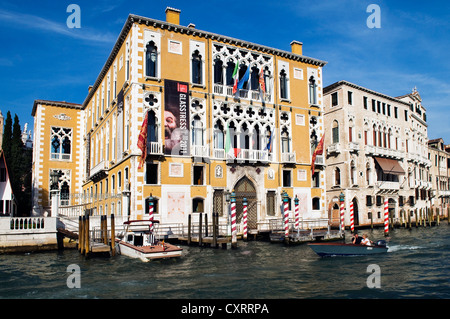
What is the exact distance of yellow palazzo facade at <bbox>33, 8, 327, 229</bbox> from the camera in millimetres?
23203

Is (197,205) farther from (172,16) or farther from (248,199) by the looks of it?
(172,16)

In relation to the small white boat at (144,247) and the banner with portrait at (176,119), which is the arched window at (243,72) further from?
the small white boat at (144,247)

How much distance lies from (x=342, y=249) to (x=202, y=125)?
11649mm

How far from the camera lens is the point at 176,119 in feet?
78.1

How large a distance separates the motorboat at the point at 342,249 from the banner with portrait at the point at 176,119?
1012 cm

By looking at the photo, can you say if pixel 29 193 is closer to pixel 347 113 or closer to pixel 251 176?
Result: pixel 251 176

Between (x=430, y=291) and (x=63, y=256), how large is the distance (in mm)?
14202

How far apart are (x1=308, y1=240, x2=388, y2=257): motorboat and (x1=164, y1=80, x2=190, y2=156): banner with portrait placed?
10123 mm

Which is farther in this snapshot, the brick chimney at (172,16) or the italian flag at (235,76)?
the italian flag at (235,76)

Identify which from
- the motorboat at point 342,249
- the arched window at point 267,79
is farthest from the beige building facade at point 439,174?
the motorboat at point 342,249

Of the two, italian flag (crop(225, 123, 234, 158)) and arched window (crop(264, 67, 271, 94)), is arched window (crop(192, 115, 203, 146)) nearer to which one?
italian flag (crop(225, 123, 234, 158))

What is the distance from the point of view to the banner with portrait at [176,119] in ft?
77.2

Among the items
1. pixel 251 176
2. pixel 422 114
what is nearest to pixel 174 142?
pixel 251 176

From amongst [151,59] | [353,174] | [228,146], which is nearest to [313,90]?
[228,146]
